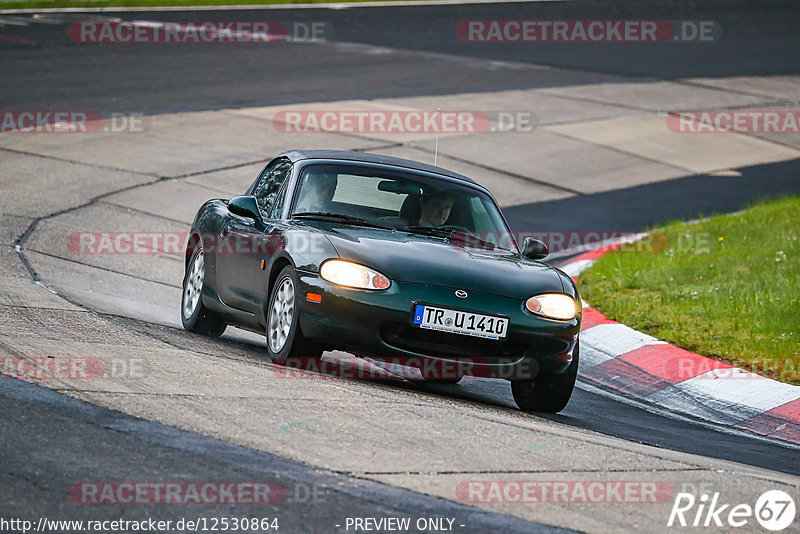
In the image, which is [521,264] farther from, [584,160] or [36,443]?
[584,160]

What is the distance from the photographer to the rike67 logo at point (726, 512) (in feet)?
16.3

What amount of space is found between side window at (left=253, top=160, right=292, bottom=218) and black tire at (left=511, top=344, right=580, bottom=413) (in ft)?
7.03

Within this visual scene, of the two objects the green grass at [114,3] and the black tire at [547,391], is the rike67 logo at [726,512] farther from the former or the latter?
the green grass at [114,3]

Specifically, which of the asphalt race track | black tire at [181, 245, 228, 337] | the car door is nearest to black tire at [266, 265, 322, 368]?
the asphalt race track

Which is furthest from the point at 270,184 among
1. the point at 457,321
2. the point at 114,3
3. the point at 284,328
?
the point at 114,3

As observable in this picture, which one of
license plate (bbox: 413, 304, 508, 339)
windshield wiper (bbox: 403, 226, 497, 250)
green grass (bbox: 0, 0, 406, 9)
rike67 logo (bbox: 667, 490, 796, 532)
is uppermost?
green grass (bbox: 0, 0, 406, 9)

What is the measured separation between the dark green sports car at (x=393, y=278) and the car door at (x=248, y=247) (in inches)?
0.6

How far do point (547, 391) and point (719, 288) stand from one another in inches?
165

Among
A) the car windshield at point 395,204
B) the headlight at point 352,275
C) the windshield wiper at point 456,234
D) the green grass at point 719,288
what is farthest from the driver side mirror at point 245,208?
the green grass at point 719,288

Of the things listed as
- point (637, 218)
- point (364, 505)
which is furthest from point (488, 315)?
point (637, 218)

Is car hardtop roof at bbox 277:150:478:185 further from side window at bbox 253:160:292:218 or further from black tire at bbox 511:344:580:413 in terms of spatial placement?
black tire at bbox 511:344:580:413

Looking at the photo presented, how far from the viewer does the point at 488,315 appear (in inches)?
279

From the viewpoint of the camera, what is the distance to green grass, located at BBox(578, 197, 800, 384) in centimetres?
953

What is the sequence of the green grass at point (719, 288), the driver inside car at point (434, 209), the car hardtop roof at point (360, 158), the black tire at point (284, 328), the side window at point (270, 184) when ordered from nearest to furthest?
the black tire at point (284, 328) → the driver inside car at point (434, 209) → the car hardtop roof at point (360, 158) → the side window at point (270, 184) → the green grass at point (719, 288)
